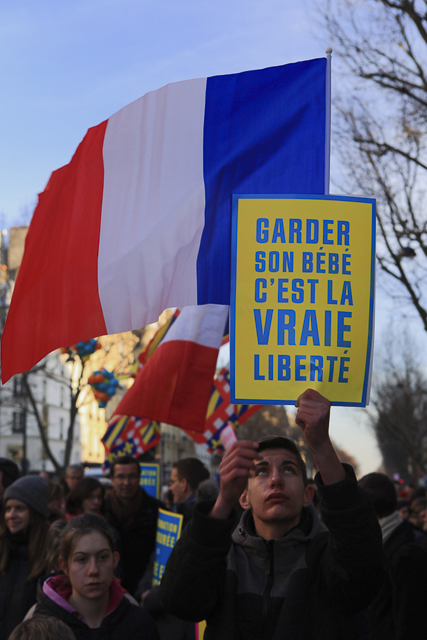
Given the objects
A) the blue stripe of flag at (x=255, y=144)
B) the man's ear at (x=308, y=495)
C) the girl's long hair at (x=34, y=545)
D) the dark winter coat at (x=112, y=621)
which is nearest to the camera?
the man's ear at (x=308, y=495)

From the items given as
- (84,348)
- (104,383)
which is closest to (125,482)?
(84,348)

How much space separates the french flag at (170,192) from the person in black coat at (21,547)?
3.38ft

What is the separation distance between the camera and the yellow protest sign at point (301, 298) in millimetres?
2986

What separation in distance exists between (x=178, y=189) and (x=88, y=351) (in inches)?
496

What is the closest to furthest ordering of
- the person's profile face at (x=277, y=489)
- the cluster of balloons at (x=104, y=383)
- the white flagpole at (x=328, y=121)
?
1. the person's profile face at (x=277, y=489)
2. the white flagpole at (x=328, y=121)
3. the cluster of balloons at (x=104, y=383)

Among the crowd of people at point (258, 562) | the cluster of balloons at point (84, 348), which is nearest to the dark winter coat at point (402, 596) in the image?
the crowd of people at point (258, 562)

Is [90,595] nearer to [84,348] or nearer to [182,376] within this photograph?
[182,376]

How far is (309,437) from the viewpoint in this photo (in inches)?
101

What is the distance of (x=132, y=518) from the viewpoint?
251 inches

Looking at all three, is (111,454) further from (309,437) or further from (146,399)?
(309,437)

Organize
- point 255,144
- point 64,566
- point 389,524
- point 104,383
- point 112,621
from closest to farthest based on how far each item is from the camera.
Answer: point 112,621 < point 64,566 < point 255,144 < point 389,524 < point 104,383

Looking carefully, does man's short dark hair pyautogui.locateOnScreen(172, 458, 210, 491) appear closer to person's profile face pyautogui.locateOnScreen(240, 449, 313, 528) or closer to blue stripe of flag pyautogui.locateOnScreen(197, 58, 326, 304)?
blue stripe of flag pyautogui.locateOnScreen(197, 58, 326, 304)

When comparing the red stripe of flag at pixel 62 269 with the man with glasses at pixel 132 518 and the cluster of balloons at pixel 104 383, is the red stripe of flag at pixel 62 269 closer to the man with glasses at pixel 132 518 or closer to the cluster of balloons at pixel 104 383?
the man with glasses at pixel 132 518

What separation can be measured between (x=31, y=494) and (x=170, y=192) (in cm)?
237
